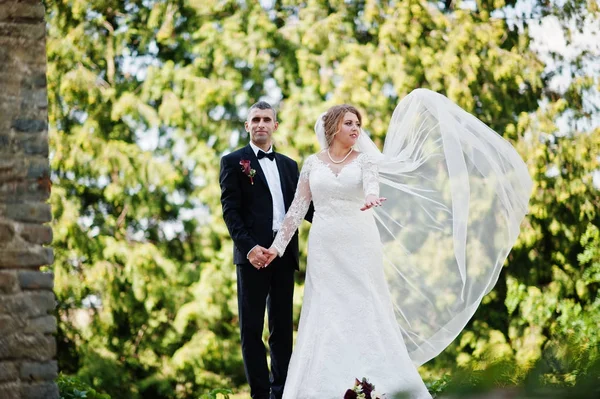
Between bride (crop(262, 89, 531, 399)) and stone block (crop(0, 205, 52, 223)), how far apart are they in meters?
1.25

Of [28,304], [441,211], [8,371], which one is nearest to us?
[8,371]

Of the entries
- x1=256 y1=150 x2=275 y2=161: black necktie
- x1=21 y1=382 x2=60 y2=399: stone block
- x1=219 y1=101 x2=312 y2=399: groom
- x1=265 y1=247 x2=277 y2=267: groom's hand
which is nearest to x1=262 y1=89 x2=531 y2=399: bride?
x1=265 y1=247 x2=277 y2=267: groom's hand

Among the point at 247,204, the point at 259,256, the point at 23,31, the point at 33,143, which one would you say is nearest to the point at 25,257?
the point at 33,143

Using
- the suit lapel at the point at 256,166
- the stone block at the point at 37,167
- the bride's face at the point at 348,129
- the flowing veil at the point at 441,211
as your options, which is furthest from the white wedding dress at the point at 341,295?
the stone block at the point at 37,167

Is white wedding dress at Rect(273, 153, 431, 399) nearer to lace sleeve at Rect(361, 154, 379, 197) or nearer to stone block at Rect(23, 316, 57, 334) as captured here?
lace sleeve at Rect(361, 154, 379, 197)

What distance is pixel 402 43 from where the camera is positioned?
977 cm

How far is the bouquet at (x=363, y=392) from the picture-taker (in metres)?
3.77

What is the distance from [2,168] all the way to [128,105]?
653cm

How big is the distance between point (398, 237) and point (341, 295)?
2.47 ft

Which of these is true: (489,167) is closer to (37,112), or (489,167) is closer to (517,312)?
(37,112)

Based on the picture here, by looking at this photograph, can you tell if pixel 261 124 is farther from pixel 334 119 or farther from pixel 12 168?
pixel 12 168

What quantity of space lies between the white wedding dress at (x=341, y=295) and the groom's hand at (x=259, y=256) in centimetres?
9

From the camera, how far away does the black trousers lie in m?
4.54

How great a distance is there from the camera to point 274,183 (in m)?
4.77
